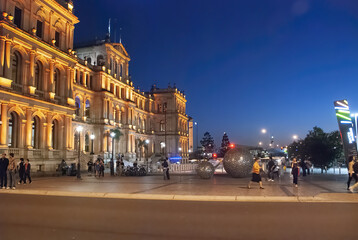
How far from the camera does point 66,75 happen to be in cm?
3634

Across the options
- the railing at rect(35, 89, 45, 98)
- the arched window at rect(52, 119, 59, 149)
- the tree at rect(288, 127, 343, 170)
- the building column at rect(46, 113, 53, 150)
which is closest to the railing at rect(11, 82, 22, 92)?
the railing at rect(35, 89, 45, 98)

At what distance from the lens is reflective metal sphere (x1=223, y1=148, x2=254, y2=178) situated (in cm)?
2344

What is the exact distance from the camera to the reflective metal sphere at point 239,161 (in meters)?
23.4

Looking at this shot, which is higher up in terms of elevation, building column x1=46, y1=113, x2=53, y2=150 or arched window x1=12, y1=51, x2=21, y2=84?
arched window x1=12, y1=51, x2=21, y2=84

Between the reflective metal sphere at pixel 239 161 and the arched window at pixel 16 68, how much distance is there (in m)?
20.5

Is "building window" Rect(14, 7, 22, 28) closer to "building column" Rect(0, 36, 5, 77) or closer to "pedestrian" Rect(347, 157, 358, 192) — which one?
"building column" Rect(0, 36, 5, 77)

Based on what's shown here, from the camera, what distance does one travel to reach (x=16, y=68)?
29953 mm

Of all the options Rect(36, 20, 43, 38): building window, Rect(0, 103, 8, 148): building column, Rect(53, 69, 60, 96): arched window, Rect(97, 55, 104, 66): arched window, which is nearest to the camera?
Rect(0, 103, 8, 148): building column

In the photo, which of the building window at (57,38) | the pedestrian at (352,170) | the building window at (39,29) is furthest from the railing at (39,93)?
the pedestrian at (352,170)

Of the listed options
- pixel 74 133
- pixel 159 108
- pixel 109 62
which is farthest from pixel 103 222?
pixel 159 108

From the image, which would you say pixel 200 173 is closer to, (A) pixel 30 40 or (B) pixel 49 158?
(B) pixel 49 158

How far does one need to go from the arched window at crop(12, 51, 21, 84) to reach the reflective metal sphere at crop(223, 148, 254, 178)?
20.5 metres

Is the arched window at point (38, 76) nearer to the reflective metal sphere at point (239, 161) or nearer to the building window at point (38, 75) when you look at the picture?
the building window at point (38, 75)

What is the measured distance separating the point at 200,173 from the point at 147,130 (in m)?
58.5
